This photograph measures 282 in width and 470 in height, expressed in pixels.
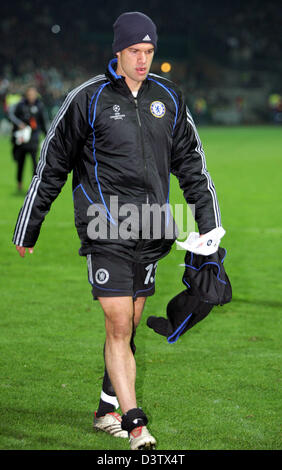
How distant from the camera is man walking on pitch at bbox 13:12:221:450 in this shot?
3996mm

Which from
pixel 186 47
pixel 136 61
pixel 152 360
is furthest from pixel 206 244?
pixel 186 47

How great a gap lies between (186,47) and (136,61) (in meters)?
56.1

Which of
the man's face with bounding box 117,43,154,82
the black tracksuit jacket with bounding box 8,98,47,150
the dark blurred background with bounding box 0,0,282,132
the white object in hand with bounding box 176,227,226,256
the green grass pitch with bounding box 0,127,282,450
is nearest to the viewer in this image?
the man's face with bounding box 117,43,154,82

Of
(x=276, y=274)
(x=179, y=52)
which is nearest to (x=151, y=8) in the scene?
(x=179, y=52)

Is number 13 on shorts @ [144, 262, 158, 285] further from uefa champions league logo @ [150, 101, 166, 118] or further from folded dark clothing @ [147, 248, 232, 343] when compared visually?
uefa champions league logo @ [150, 101, 166, 118]

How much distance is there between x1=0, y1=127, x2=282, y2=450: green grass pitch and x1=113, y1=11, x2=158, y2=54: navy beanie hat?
2.06 m

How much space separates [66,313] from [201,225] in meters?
3.05

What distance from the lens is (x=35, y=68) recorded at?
166 feet

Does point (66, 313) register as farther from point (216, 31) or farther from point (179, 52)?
point (216, 31)

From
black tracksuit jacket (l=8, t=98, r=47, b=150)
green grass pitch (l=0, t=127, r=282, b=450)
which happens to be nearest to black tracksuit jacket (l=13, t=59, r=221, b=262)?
green grass pitch (l=0, t=127, r=282, b=450)

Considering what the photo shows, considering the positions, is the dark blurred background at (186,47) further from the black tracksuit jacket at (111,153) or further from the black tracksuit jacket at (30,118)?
the black tracksuit jacket at (111,153)

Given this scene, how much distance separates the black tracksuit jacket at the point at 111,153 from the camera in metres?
4.00

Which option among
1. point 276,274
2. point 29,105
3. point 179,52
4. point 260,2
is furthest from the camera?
point 260,2

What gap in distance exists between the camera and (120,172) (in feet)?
13.2
